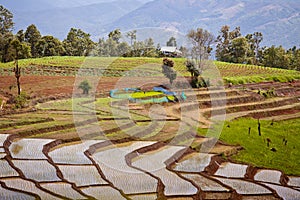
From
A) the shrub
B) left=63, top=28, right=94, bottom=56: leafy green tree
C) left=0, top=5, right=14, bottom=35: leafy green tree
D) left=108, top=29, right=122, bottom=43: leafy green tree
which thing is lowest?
the shrub

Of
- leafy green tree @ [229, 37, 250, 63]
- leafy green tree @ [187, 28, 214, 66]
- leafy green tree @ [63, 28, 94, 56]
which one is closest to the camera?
leafy green tree @ [187, 28, 214, 66]

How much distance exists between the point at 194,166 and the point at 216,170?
92cm

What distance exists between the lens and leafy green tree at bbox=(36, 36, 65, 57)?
6133cm

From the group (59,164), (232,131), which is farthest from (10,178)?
(232,131)

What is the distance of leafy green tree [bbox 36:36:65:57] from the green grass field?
39.8 metres

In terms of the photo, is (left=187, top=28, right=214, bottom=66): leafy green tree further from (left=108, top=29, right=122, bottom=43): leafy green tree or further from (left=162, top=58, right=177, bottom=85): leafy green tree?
(left=108, top=29, right=122, bottom=43): leafy green tree

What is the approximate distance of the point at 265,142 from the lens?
2244cm

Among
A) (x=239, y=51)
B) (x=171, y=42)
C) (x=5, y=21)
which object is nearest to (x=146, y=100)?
(x=239, y=51)

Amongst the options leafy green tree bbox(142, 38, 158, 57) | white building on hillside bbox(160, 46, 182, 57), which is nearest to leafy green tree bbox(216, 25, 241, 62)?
white building on hillside bbox(160, 46, 182, 57)

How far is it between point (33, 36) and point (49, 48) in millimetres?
4538

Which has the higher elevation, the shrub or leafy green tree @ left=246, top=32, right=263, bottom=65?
leafy green tree @ left=246, top=32, right=263, bottom=65

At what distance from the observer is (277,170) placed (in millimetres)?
18016

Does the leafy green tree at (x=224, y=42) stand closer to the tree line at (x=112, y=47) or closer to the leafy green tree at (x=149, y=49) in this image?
the tree line at (x=112, y=47)

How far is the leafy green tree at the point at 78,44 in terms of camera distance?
65.4 metres
